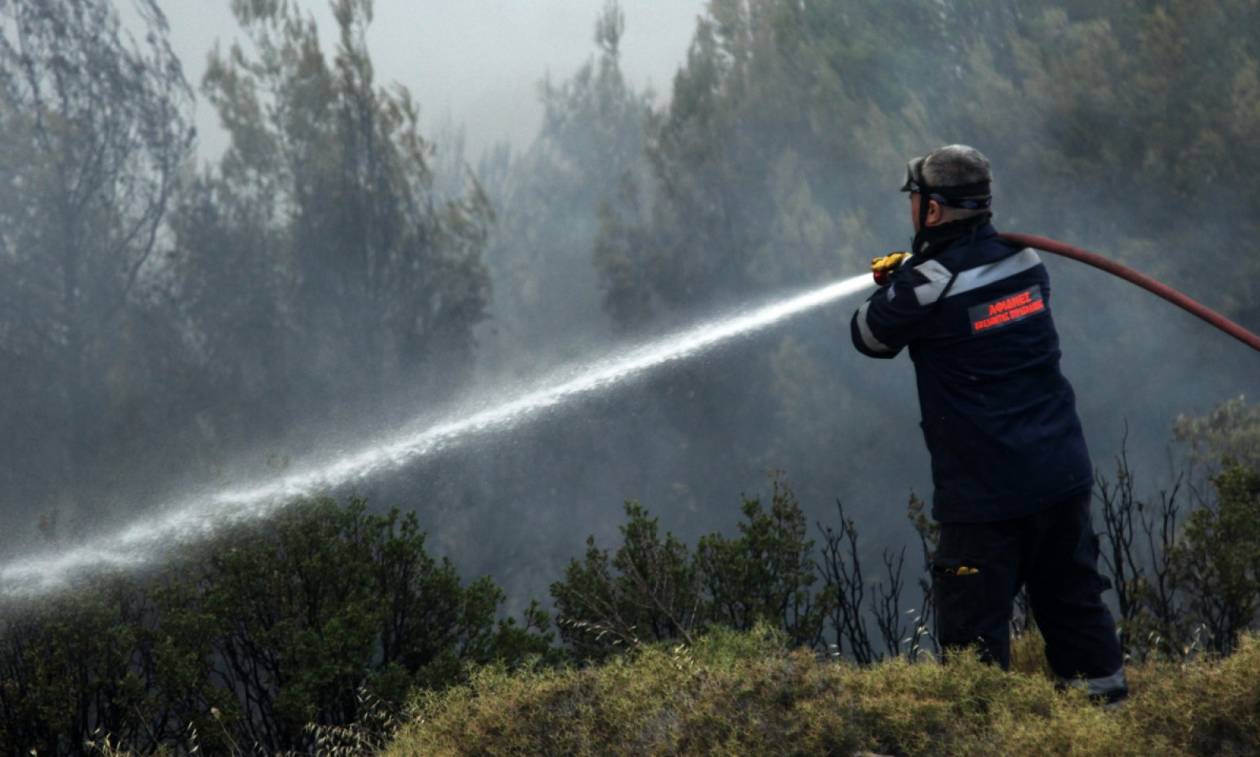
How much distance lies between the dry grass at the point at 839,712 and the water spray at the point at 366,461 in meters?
2.08

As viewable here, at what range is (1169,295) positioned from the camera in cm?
337

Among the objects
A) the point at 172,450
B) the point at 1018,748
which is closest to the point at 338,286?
the point at 172,450

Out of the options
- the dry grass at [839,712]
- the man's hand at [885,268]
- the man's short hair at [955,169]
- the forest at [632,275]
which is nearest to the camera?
the dry grass at [839,712]

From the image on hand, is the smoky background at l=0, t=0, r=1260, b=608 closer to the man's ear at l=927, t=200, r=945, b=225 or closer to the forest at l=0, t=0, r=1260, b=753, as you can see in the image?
the forest at l=0, t=0, r=1260, b=753

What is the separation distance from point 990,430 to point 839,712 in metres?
0.98

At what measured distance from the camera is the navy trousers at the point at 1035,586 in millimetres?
3234

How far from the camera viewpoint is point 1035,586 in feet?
11.2

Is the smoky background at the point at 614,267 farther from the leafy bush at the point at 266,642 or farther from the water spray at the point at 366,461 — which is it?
the leafy bush at the point at 266,642

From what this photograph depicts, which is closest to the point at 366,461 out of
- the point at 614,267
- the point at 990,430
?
the point at 614,267

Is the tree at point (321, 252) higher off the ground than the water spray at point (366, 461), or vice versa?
the tree at point (321, 252)

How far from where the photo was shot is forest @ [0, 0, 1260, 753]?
40.8 feet

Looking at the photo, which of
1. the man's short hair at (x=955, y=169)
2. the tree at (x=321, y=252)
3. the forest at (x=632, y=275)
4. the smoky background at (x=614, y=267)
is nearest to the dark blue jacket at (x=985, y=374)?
the man's short hair at (x=955, y=169)

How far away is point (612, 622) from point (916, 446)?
1105 centimetres

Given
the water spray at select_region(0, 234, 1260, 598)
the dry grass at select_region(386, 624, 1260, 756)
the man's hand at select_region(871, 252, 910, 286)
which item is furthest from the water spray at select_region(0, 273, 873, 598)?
the dry grass at select_region(386, 624, 1260, 756)
